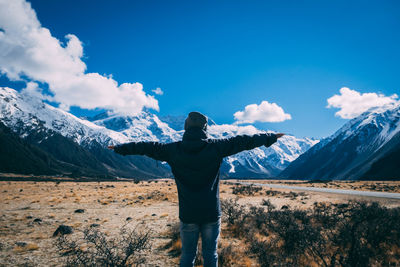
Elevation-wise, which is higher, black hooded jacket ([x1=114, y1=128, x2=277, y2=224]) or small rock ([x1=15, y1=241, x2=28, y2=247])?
black hooded jacket ([x1=114, y1=128, x2=277, y2=224])

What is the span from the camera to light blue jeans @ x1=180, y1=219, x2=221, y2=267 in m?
3.28

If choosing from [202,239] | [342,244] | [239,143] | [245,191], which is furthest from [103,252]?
[245,191]

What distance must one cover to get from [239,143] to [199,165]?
2.36 ft

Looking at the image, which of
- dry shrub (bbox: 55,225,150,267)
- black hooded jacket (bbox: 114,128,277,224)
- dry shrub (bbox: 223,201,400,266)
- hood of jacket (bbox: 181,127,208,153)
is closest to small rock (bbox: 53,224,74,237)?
dry shrub (bbox: 55,225,150,267)

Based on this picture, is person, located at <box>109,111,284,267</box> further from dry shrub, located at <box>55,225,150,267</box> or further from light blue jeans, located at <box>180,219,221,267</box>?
dry shrub, located at <box>55,225,150,267</box>

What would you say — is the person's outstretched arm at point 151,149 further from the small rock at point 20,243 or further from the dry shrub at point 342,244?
the small rock at point 20,243

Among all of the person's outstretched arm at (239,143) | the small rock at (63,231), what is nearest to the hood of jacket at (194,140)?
the person's outstretched arm at (239,143)

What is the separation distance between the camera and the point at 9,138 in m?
135

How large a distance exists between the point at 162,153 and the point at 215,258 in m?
1.88

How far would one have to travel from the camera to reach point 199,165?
3.16 metres

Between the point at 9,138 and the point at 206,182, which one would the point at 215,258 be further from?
the point at 9,138

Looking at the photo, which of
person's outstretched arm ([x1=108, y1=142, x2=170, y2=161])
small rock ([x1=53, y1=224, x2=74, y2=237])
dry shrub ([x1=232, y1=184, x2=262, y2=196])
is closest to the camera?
person's outstretched arm ([x1=108, y1=142, x2=170, y2=161])

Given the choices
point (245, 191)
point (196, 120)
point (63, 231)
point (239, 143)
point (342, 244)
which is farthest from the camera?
point (245, 191)

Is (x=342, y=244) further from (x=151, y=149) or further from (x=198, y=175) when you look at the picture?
(x=151, y=149)
